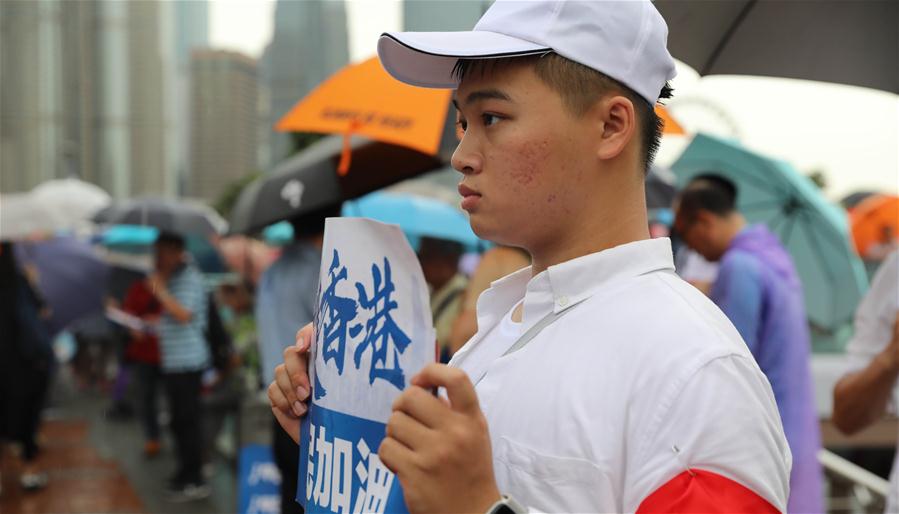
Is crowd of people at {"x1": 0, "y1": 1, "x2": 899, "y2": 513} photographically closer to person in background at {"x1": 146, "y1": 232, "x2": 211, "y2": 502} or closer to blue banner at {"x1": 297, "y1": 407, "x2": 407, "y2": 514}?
blue banner at {"x1": 297, "y1": 407, "x2": 407, "y2": 514}

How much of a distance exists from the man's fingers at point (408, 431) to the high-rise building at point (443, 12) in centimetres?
212

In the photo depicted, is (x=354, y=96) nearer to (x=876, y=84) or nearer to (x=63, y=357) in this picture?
(x=876, y=84)

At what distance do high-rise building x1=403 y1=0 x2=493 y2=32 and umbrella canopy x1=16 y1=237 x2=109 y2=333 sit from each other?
6.67 meters

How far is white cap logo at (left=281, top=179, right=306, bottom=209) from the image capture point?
4.38m

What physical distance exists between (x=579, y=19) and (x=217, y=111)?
99.7 feet

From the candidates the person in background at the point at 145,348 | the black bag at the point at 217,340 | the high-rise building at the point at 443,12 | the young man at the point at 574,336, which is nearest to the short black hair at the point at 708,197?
the high-rise building at the point at 443,12

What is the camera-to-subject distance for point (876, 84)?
8.18ft

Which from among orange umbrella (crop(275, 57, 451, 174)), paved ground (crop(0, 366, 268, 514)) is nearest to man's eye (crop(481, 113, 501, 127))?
orange umbrella (crop(275, 57, 451, 174))

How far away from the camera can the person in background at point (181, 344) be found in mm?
7250

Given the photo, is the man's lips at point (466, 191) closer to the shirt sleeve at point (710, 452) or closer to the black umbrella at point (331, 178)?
the shirt sleeve at point (710, 452)

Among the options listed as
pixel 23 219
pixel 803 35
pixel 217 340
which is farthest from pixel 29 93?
pixel 803 35

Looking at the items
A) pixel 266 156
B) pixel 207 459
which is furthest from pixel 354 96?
pixel 266 156

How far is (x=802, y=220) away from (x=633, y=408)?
16.6 feet

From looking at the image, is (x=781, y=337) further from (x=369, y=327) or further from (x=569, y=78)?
(x=369, y=327)
